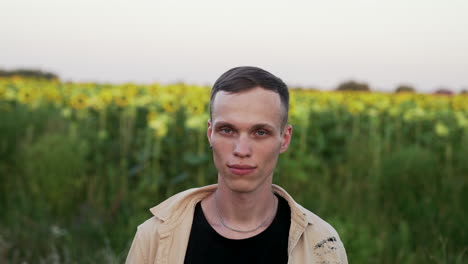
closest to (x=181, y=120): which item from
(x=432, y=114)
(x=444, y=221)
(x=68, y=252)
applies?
(x=68, y=252)

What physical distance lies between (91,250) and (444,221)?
278 centimetres

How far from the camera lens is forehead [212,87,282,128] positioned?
1.79 m

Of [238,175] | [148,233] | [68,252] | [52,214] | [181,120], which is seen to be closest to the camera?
[238,175]

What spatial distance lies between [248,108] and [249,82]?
0.09 m

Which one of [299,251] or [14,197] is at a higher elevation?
[299,251]

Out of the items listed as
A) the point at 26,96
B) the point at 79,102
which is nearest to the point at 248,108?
the point at 79,102

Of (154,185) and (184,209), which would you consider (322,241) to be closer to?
(184,209)

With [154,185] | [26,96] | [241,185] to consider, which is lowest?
[154,185]

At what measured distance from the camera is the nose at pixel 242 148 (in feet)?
5.79

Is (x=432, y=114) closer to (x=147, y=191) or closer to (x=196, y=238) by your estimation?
(x=147, y=191)

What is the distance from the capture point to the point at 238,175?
Result: 181cm

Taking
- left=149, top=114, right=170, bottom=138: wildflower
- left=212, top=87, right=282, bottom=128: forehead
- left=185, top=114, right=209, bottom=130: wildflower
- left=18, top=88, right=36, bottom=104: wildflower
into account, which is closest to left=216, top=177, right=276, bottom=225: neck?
left=212, top=87, right=282, bottom=128: forehead

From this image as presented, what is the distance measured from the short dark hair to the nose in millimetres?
155

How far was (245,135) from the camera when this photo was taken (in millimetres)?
1791
